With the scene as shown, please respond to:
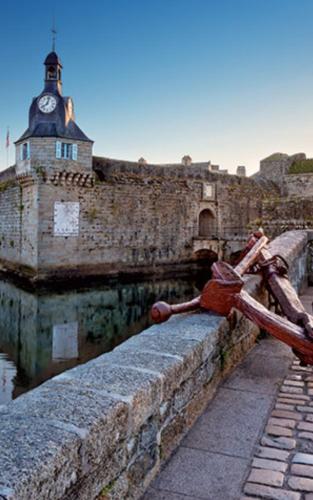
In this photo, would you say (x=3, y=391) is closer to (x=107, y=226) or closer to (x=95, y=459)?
(x=95, y=459)

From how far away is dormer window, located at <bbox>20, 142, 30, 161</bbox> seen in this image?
18828 millimetres

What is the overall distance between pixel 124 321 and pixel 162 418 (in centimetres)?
1096

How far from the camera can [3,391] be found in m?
7.56

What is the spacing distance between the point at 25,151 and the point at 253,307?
59.8 feet

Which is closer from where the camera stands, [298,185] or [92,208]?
[92,208]

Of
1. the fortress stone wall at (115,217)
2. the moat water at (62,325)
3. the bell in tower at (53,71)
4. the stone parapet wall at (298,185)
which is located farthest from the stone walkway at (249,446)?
the stone parapet wall at (298,185)

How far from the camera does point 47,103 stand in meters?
19.1

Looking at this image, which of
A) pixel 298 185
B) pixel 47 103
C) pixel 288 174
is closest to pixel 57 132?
pixel 47 103

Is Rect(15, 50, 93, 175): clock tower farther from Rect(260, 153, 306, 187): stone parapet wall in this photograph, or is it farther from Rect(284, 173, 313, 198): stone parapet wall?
Rect(260, 153, 306, 187): stone parapet wall

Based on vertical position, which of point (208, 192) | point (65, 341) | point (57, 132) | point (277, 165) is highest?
point (277, 165)

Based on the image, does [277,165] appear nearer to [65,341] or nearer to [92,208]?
[92,208]

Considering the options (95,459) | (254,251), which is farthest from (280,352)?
(95,459)

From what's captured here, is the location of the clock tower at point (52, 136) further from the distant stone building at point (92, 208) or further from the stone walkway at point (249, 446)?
the stone walkway at point (249, 446)

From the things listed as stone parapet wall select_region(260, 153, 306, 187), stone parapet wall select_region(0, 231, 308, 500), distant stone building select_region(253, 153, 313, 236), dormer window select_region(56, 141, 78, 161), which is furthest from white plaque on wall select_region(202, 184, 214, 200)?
stone parapet wall select_region(0, 231, 308, 500)
